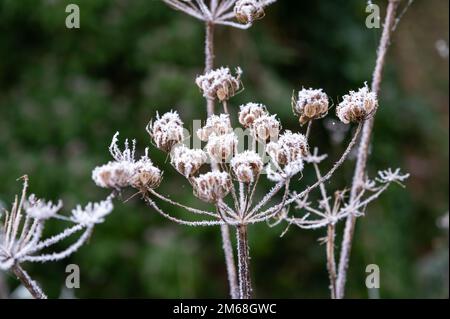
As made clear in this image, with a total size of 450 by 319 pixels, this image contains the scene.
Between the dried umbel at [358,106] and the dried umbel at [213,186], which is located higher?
the dried umbel at [358,106]

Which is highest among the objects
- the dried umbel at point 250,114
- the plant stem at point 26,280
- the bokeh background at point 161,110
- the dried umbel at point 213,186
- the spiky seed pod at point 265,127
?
the bokeh background at point 161,110

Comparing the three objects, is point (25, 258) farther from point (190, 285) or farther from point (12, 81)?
point (12, 81)

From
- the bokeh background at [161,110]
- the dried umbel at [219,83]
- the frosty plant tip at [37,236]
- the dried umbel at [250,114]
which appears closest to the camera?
the frosty plant tip at [37,236]

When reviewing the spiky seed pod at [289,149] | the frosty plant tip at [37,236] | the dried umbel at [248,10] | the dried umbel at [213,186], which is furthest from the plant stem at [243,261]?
the dried umbel at [248,10]

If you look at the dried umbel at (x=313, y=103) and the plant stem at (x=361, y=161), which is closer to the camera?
the dried umbel at (x=313, y=103)

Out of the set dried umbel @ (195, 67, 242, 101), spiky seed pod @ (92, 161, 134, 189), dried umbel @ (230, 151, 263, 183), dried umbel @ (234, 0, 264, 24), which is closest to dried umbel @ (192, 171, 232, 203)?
dried umbel @ (230, 151, 263, 183)

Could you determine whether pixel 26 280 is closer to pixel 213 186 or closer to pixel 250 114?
pixel 213 186

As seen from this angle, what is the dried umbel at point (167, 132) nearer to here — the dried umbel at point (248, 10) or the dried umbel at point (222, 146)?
the dried umbel at point (222, 146)

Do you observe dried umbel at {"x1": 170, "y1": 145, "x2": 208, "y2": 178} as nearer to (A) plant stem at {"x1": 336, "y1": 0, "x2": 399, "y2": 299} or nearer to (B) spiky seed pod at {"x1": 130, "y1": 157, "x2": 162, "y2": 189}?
(B) spiky seed pod at {"x1": 130, "y1": 157, "x2": 162, "y2": 189}
